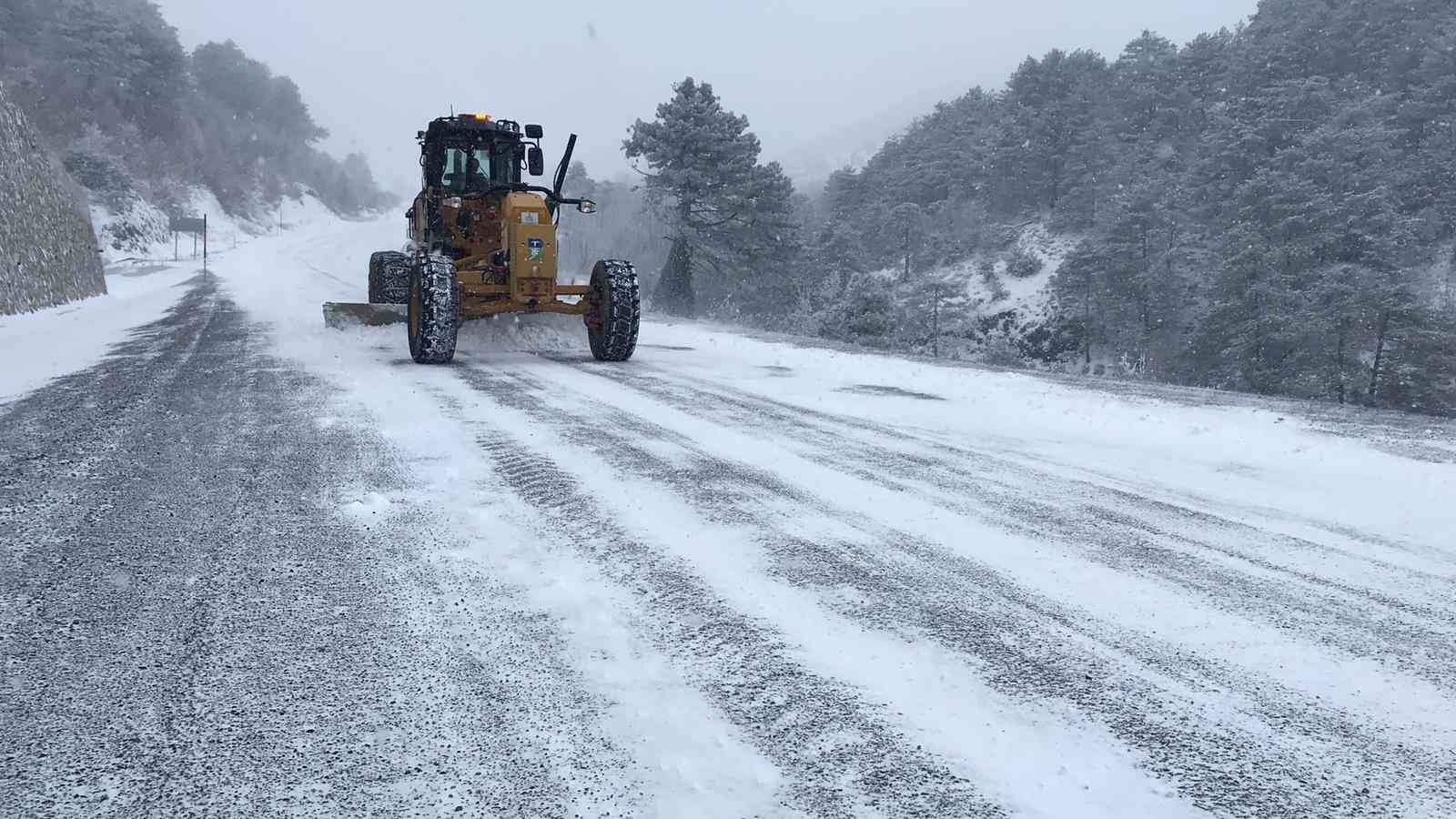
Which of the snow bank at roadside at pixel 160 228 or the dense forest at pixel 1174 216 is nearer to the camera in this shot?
the dense forest at pixel 1174 216

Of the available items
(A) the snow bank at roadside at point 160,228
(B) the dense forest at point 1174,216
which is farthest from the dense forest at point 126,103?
(B) the dense forest at point 1174,216

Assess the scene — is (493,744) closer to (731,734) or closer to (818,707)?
(731,734)

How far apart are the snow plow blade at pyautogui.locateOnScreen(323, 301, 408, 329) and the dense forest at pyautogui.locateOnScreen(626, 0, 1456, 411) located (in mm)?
16233

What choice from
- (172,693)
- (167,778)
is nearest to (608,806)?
(167,778)

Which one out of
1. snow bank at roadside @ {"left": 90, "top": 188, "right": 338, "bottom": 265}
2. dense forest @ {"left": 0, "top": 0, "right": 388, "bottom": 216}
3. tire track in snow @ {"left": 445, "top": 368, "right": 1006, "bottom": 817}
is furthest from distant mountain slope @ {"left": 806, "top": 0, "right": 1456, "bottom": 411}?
dense forest @ {"left": 0, "top": 0, "right": 388, "bottom": 216}

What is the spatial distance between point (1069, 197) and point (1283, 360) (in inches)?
971

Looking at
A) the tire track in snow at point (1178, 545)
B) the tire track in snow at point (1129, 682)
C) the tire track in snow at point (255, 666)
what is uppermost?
the tire track in snow at point (1178, 545)

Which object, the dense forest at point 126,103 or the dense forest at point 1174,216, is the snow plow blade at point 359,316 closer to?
the dense forest at point 1174,216

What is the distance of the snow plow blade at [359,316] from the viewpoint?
10227 mm

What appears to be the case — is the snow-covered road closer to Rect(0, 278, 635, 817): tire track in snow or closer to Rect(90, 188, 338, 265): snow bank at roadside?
Rect(0, 278, 635, 817): tire track in snow

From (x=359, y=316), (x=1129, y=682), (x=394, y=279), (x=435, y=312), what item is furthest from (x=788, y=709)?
(x=394, y=279)

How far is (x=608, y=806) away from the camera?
57.5 inches

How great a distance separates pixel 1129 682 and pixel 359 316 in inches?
401

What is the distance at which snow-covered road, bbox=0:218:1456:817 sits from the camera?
61.0 inches
